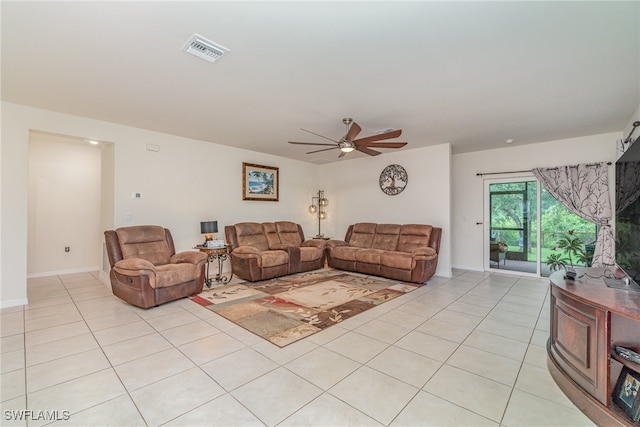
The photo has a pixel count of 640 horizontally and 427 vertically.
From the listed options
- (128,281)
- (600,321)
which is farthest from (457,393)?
(128,281)

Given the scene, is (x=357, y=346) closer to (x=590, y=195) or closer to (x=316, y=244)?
(x=316, y=244)

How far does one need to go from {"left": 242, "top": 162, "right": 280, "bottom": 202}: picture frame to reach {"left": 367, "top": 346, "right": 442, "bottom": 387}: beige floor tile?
4.60m

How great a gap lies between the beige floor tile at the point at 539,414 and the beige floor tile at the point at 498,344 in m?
0.60

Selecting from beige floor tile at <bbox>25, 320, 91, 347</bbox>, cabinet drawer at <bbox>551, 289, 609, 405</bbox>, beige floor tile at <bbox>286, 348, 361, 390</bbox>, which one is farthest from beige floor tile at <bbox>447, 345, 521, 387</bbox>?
beige floor tile at <bbox>25, 320, 91, 347</bbox>

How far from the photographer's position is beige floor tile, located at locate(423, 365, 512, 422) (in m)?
1.78

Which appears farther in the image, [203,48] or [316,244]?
[316,244]

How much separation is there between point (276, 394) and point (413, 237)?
435 cm

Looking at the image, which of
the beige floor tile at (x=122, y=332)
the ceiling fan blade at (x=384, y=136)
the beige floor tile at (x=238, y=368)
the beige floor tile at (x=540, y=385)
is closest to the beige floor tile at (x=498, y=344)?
the beige floor tile at (x=540, y=385)

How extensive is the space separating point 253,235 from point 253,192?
1088 mm

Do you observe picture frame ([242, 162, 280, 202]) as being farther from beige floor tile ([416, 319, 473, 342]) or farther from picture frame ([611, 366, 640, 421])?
picture frame ([611, 366, 640, 421])

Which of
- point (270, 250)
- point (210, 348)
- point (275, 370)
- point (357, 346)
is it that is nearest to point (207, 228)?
point (270, 250)

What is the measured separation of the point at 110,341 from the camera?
266cm

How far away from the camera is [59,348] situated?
252 centimetres

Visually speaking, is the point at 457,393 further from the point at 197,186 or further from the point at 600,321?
the point at 197,186
